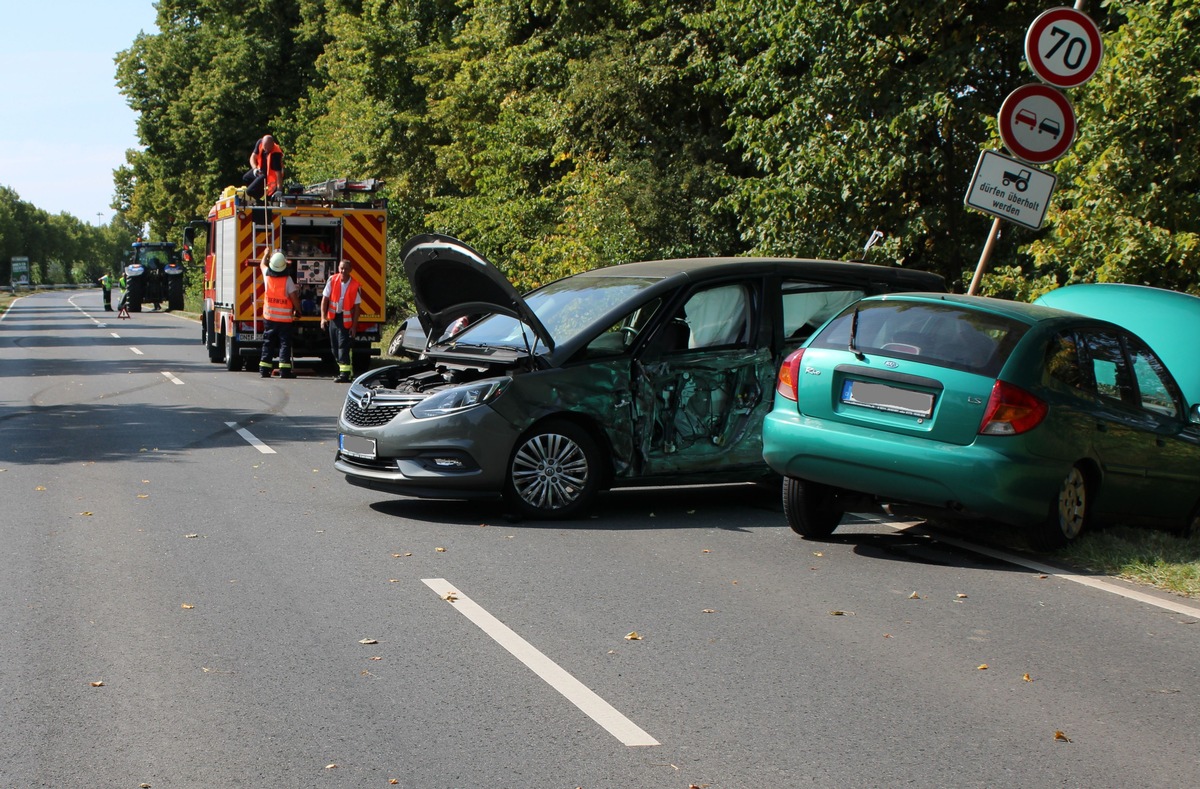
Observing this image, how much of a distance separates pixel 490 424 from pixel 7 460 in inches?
205

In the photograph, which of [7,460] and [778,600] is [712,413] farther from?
[7,460]

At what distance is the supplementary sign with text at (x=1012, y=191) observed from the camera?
34.7 ft

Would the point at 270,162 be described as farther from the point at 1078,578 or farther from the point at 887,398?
the point at 1078,578

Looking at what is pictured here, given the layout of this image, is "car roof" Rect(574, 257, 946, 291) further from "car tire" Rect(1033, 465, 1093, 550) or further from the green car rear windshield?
"car tire" Rect(1033, 465, 1093, 550)

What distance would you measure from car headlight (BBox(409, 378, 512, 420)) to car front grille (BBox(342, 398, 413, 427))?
0.15 m

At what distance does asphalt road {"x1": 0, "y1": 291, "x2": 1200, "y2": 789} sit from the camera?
4609 mm

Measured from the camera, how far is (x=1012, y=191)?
34.9ft

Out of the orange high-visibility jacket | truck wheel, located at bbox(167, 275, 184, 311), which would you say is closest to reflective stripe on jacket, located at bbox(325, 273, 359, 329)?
the orange high-visibility jacket

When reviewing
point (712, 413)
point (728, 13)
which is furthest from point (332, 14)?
point (712, 413)

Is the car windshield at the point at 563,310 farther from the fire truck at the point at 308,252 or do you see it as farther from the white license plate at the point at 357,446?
the fire truck at the point at 308,252

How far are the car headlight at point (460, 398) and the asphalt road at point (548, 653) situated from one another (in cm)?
75

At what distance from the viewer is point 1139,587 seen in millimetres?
7613

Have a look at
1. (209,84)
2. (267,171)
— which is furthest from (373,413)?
(209,84)

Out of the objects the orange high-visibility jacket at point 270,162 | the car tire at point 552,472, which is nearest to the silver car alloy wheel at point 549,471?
the car tire at point 552,472
